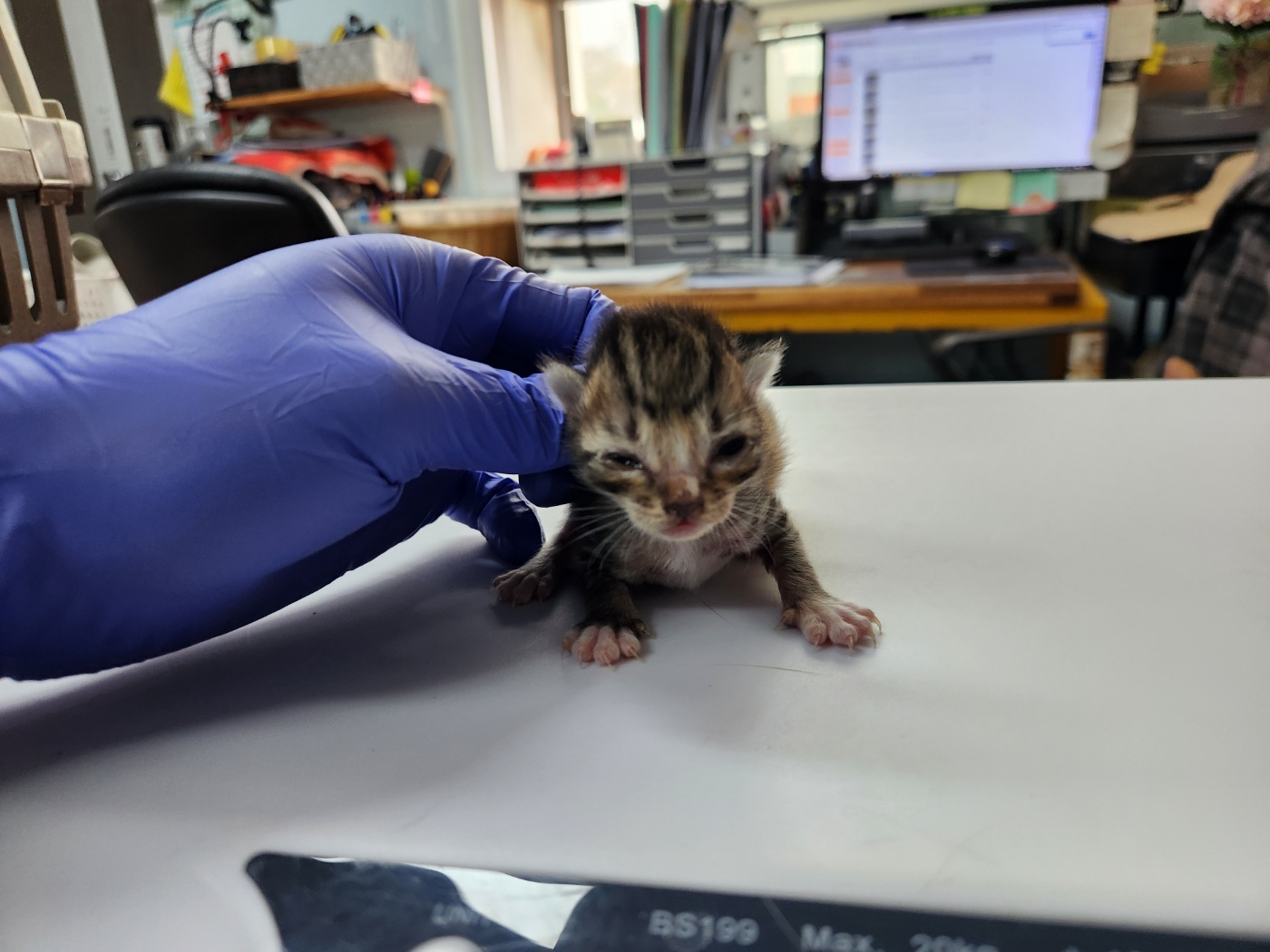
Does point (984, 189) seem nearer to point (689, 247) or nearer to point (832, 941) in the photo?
point (689, 247)

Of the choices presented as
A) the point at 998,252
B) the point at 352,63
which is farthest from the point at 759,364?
the point at 352,63

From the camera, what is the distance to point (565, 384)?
925 mm

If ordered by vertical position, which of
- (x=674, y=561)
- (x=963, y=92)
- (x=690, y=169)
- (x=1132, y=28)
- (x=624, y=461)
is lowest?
(x=674, y=561)

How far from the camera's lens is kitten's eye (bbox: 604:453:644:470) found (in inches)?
34.0

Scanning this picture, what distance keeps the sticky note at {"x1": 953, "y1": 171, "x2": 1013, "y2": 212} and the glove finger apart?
241cm

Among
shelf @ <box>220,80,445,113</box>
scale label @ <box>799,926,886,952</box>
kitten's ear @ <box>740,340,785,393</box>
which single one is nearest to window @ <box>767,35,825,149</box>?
shelf @ <box>220,80,445,113</box>

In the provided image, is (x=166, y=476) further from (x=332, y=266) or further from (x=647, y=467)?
(x=647, y=467)

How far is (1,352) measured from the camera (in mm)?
651

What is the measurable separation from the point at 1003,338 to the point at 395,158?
287cm

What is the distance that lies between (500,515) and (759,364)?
37 cm

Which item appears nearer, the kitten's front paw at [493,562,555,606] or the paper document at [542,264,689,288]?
the kitten's front paw at [493,562,555,606]

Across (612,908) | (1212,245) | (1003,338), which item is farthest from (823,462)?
(1212,245)

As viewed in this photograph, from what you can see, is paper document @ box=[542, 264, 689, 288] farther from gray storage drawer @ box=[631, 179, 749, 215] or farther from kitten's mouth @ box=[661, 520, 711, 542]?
kitten's mouth @ box=[661, 520, 711, 542]

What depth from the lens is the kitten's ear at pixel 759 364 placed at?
95cm
